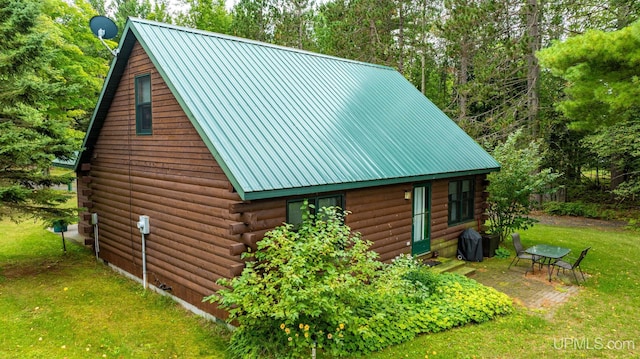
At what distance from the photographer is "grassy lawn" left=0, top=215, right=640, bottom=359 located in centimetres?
720

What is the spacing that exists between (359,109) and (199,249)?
5.88 meters

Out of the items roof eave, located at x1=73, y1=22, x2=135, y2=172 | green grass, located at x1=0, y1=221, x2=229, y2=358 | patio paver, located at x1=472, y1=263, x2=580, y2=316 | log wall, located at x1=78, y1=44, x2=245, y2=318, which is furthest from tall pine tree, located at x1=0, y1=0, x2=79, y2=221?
patio paver, located at x1=472, y1=263, x2=580, y2=316

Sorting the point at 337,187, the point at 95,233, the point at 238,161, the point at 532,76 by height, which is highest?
the point at 532,76

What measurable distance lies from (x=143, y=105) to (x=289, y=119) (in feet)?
11.5

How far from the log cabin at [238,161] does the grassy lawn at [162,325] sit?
624mm

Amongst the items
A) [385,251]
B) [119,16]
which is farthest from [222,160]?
[119,16]

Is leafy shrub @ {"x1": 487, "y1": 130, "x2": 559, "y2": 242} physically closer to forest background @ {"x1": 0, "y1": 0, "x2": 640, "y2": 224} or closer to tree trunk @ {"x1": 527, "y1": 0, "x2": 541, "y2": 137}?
forest background @ {"x1": 0, "y1": 0, "x2": 640, "y2": 224}

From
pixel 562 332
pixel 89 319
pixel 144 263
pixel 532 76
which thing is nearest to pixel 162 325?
pixel 89 319

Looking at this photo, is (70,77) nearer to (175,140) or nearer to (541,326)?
(175,140)

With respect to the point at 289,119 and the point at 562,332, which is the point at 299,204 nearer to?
the point at 289,119

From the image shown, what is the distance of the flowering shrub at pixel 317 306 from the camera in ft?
Result: 20.5

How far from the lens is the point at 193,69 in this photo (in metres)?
8.99

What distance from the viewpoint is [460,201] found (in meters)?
12.8

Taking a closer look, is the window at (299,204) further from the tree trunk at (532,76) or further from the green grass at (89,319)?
the tree trunk at (532,76)
